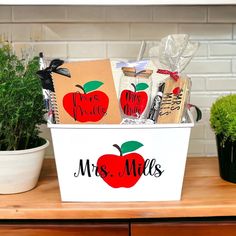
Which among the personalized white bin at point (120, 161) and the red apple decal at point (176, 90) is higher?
the red apple decal at point (176, 90)

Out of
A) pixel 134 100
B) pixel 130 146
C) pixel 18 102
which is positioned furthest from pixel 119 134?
pixel 18 102

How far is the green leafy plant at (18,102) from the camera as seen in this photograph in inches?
44.9

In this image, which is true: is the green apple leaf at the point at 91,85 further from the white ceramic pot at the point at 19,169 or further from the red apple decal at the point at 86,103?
the white ceramic pot at the point at 19,169

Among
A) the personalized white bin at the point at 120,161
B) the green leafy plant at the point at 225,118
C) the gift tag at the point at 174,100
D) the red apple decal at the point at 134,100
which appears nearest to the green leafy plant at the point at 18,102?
the personalized white bin at the point at 120,161

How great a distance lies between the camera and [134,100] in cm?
122

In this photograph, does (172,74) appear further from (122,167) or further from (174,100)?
(122,167)

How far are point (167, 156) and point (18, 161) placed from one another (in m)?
0.39

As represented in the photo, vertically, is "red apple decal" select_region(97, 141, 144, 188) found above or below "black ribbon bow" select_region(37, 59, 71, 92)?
below

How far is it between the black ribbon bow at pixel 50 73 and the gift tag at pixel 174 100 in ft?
0.88

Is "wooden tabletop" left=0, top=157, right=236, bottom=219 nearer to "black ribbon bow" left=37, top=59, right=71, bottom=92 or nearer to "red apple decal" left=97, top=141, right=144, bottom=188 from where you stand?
"red apple decal" left=97, top=141, right=144, bottom=188

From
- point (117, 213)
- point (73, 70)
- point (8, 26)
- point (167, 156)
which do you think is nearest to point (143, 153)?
point (167, 156)

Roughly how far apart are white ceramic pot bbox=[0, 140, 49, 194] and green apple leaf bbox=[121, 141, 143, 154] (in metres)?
0.24

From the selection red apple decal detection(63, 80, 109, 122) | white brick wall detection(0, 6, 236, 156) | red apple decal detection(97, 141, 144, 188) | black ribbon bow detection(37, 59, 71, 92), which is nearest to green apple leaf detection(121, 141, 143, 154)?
red apple decal detection(97, 141, 144, 188)

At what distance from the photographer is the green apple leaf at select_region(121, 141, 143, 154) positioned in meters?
1.12
